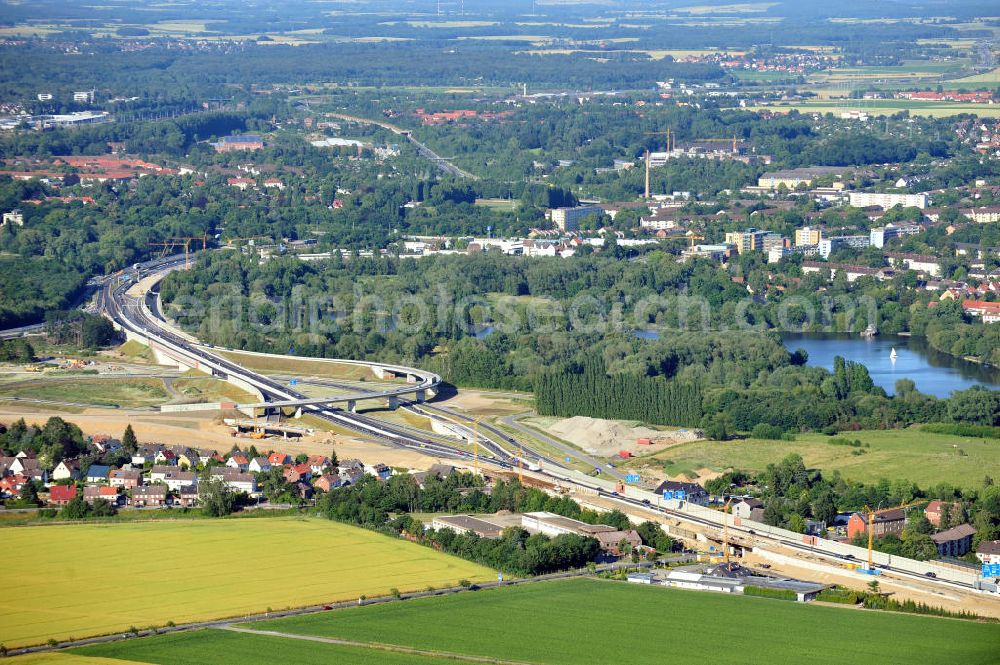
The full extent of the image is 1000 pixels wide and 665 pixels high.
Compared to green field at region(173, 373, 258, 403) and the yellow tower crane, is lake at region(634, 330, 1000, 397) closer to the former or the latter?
the yellow tower crane

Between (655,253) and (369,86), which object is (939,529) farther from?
(369,86)

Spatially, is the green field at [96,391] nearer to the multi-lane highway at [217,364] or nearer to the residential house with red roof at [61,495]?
the multi-lane highway at [217,364]

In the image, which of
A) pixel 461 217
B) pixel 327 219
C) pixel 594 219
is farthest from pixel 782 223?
pixel 327 219

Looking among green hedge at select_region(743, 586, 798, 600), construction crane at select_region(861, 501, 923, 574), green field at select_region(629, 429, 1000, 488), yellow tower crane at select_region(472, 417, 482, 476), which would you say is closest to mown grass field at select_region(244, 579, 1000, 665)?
green hedge at select_region(743, 586, 798, 600)

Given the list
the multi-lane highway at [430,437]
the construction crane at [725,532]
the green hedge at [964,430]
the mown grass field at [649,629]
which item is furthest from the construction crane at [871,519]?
the green hedge at [964,430]

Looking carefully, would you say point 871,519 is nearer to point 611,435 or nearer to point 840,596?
point 840,596

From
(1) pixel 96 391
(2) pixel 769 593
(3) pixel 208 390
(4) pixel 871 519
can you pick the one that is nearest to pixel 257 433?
(3) pixel 208 390
